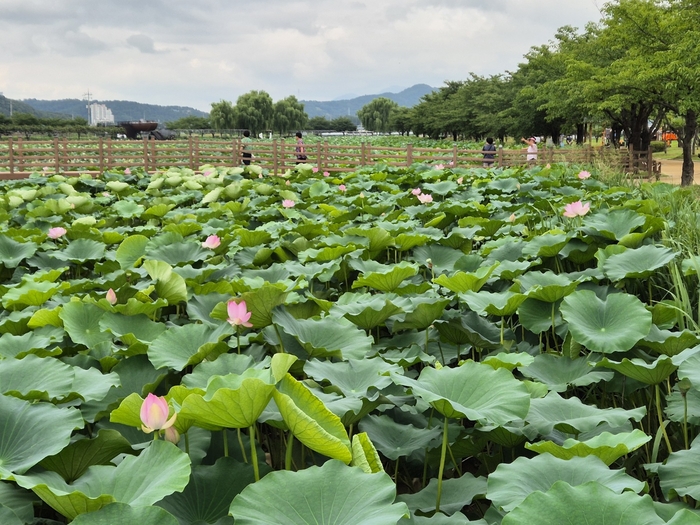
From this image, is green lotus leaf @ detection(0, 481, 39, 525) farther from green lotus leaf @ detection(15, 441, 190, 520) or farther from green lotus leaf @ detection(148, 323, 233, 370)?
green lotus leaf @ detection(148, 323, 233, 370)

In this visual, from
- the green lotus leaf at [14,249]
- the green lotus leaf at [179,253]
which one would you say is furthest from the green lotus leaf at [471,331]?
the green lotus leaf at [14,249]

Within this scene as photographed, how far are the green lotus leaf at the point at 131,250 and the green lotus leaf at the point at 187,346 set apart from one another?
1577mm

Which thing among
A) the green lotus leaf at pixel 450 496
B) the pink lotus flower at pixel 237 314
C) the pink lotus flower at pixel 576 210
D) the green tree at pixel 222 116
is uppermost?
the green tree at pixel 222 116

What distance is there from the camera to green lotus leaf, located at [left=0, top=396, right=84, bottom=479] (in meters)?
1.18

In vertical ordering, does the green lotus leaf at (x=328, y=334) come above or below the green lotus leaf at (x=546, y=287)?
below

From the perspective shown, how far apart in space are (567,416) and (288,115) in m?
74.7

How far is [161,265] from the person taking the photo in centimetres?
251

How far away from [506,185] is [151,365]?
455 cm

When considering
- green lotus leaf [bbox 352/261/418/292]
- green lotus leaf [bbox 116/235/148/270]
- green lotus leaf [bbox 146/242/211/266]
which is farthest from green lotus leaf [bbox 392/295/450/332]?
green lotus leaf [bbox 116/235/148/270]

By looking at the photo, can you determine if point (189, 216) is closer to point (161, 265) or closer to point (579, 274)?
point (161, 265)

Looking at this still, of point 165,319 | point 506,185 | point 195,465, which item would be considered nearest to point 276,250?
point 165,319

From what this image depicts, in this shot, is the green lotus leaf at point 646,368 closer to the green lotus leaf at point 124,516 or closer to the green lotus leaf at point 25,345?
the green lotus leaf at point 124,516

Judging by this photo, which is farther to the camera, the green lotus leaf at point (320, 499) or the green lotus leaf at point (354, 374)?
the green lotus leaf at point (354, 374)

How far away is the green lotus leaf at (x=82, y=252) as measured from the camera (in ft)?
11.2
